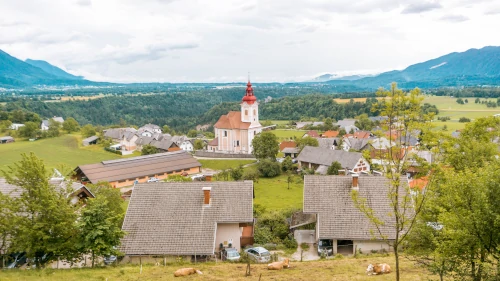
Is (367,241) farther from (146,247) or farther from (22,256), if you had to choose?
(22,256)

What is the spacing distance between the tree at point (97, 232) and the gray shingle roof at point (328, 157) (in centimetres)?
4151

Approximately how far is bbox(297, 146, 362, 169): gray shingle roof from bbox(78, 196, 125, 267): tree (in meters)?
41.5

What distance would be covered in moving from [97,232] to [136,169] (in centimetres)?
4203

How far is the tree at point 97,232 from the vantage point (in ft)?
58.0

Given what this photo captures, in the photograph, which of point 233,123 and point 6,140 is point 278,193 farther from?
point 6,140

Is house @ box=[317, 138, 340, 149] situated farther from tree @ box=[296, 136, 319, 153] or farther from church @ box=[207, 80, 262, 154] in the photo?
church @ box=[207, 80, 262, 154]

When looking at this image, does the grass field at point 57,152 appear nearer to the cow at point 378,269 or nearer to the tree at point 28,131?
the tree at point 28,131

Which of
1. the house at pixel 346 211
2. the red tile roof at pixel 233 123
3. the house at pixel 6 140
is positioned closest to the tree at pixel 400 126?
the house at pixel 346 211

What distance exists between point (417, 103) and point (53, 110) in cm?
18660

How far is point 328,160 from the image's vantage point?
57.9m

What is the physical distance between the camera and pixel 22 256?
2150 cm

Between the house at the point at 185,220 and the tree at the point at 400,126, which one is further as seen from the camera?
the house at the point at 185,220

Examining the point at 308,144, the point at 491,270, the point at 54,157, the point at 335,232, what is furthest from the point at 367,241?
the point at 54,157

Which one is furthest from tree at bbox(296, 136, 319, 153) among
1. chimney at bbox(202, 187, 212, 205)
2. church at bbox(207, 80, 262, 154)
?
chimney at bbox(202, 187, 212, 205)
